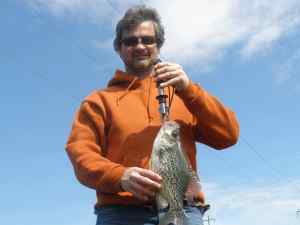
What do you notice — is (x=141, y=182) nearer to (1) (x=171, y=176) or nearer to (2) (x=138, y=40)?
(1) (x=171, y=176)

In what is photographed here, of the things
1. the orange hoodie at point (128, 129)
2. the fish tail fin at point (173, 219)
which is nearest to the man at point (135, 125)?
the orange hoodie at point (128, 129)

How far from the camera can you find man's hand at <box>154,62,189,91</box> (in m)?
4.85

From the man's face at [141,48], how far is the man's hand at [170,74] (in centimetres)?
52

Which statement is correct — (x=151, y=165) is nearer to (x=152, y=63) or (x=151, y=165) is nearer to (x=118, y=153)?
(x=118, y=153)

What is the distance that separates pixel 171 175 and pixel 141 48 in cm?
129

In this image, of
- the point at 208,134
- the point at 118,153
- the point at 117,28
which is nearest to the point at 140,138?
the point at 118,153

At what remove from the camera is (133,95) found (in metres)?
5.35

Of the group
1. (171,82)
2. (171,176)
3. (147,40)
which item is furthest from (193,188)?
(147,40)

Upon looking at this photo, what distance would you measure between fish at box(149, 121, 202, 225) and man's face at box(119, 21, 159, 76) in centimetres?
97

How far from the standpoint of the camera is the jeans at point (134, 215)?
4.78 metres

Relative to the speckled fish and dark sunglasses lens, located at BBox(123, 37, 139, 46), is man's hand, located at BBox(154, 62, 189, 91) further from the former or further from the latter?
dark sunglasses lens, located at BBox(123, 37, 139, 46)

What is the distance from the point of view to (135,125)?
16.5ft

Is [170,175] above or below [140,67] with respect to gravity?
below

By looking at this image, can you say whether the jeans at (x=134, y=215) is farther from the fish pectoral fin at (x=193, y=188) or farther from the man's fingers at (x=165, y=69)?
the man's fingers at (x=165, y=69)
